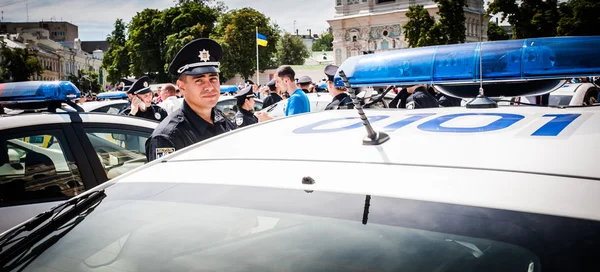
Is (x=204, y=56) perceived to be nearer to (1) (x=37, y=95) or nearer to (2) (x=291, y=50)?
Answer: (1) (x=37, y=95)

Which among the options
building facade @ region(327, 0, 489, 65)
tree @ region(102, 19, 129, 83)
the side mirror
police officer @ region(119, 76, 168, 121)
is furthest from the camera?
building facade @ region(327, 0, 489, 65)

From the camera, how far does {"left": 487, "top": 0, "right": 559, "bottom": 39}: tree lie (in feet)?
147

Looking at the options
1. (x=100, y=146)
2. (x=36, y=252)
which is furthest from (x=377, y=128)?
(x=100, y=146)

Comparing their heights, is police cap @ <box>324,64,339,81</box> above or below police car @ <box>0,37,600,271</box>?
above

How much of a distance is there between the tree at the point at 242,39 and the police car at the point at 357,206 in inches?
2264

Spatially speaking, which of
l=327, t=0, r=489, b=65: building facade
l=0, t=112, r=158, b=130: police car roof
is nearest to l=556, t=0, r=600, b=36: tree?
l=327, t=0, r=489, b=65: building facade

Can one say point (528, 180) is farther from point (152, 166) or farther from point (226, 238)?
point (152, 166)

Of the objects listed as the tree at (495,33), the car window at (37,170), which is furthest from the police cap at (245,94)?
the tree at (495,33)

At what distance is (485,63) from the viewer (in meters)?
2.70

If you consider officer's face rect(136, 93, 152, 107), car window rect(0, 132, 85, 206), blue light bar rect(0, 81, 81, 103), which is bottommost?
car window rect(0, 132, 85, 206)

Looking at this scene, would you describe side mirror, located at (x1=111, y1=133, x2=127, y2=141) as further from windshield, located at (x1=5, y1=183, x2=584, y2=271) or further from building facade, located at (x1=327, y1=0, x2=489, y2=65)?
building facade, located at (x1=327, y1=0, x2=489, y2=65)

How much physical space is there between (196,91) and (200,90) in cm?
3

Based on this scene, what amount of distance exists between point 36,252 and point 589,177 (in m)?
1.48

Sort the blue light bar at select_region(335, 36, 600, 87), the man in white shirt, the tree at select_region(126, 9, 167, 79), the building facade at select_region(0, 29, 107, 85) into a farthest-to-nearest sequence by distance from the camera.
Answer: the building facade at select_region(0, 29, 107, 85)
the tree at select_region(126, 9, 167, 79)
the man in white shirt
the blue light bar at select_region(335, 36, 600, 87)
